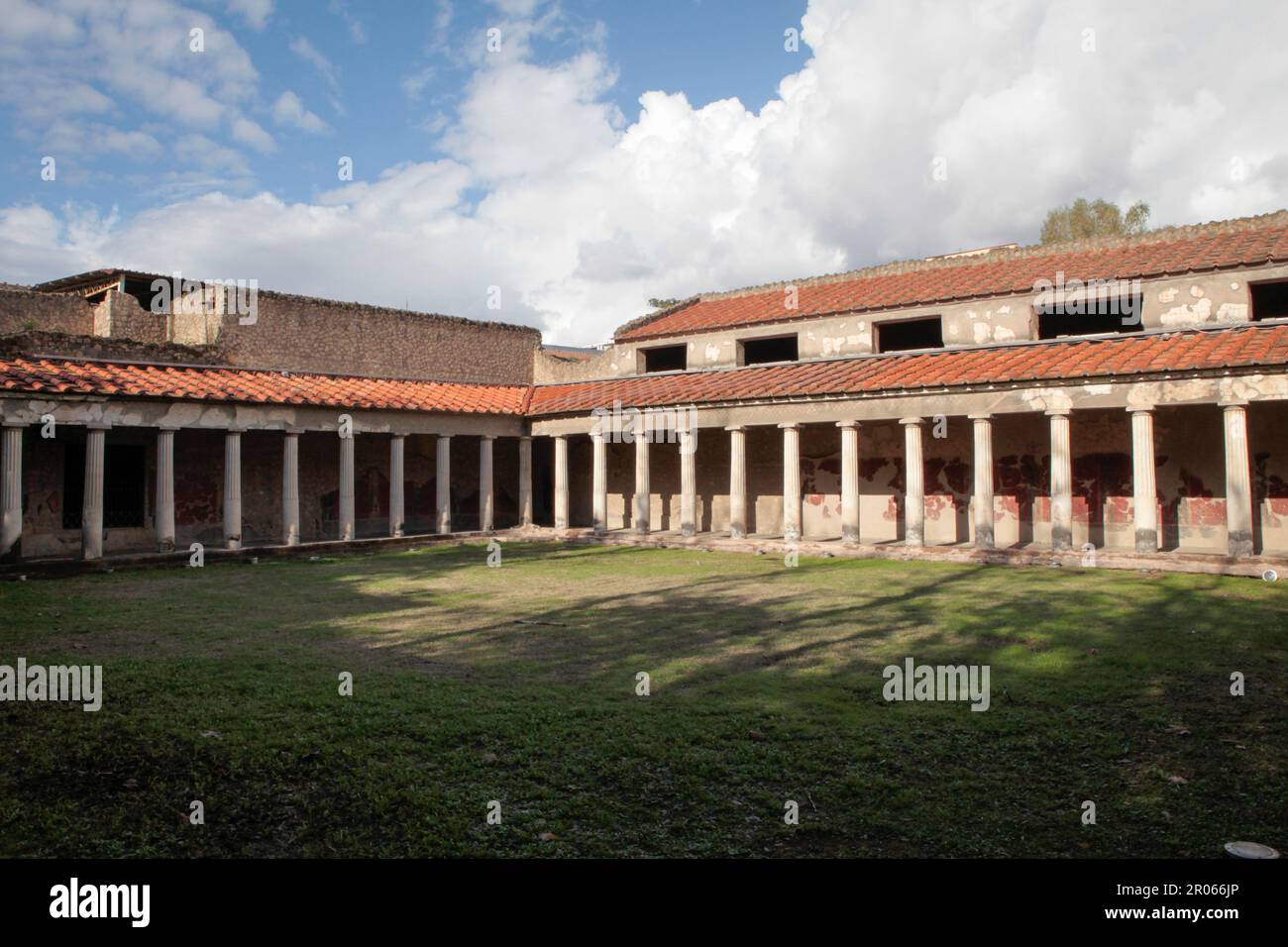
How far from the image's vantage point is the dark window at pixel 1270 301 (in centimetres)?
1550

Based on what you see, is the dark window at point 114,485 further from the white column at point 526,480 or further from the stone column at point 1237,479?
the stone column at point 1237,479

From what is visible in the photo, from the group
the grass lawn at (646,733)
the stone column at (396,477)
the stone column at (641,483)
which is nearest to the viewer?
the grass lawn at (646,733)

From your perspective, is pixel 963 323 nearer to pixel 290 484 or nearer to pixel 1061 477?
pixel 1061 477

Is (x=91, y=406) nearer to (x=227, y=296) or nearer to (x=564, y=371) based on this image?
(x=227, y=296)

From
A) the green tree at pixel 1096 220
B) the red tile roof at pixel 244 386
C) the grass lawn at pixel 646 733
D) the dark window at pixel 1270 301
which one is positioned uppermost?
the green tree at pixel 1096 220

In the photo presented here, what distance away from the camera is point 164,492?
1588 cm

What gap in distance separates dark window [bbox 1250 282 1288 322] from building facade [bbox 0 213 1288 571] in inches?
2.5

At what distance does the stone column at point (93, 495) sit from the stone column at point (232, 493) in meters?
2.27

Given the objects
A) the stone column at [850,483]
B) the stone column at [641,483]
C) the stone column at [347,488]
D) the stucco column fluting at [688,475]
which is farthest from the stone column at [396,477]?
the stone column at [850,483]

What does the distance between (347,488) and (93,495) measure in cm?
508

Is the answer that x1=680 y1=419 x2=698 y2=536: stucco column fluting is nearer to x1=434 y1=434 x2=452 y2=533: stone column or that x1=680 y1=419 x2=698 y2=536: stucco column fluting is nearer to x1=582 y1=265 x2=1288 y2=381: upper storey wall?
x1=582 y1=265 x2=1288 y2=381: upper storey wall

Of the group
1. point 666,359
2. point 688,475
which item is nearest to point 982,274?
point 688,475
